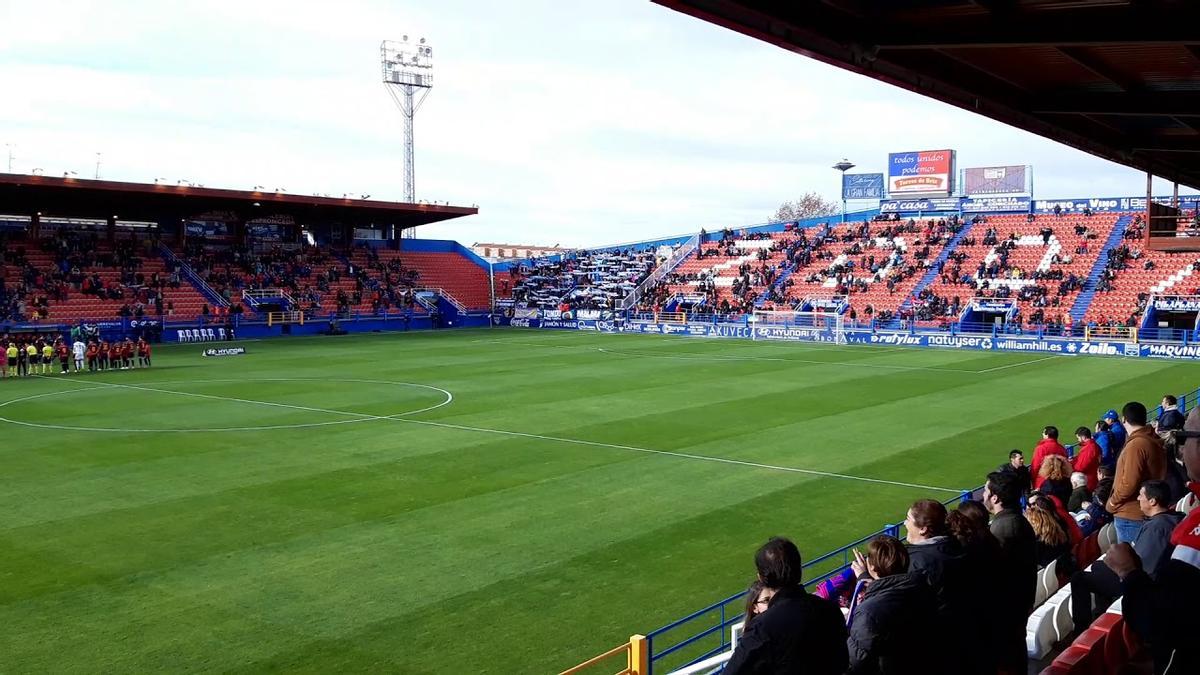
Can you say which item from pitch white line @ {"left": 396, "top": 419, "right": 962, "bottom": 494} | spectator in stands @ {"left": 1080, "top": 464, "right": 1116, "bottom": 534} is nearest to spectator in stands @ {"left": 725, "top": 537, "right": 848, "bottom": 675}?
spectator in stands @ {"left": 1080, "top": 464, "right": 1116, "bottom": 534}

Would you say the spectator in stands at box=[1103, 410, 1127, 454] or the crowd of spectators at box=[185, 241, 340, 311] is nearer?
the spectator in stands at box=[1103, 410, 1127, 454]

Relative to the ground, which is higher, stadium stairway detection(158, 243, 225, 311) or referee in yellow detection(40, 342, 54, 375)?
stadium stairway detection(158, 243, 225, 311)

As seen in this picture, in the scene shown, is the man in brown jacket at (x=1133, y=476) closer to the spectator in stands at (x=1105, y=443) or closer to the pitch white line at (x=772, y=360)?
the spectator in stands at (x=1105, y=443)

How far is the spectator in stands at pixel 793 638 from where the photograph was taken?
14.6ft

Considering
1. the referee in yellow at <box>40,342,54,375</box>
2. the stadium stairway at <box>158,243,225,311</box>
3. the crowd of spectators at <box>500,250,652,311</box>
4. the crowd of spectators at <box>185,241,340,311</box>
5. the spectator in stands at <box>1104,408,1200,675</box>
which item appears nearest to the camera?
the spectator in stands at <box>1104,408,1200,675</box>

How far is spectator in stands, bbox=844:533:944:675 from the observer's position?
4711mm

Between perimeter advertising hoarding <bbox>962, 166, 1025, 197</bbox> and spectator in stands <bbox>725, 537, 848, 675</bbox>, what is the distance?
228ft

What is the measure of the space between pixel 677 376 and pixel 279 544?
71.3 ft

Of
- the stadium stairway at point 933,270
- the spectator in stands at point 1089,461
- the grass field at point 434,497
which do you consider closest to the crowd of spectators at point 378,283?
the grass field at point 434,497

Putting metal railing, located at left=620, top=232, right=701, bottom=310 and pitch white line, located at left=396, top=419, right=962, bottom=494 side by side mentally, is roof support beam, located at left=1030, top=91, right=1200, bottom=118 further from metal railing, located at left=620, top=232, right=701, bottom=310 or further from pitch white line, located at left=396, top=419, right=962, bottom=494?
metal railing, located at left=620, top=232, right=701, bottom=310

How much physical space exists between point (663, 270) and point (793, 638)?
6908 cm

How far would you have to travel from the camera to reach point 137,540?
13.1 m

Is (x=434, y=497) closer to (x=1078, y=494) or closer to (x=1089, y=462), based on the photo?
(x=1078, y=494)

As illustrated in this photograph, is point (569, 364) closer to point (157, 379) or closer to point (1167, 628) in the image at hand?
point (157, 379)
